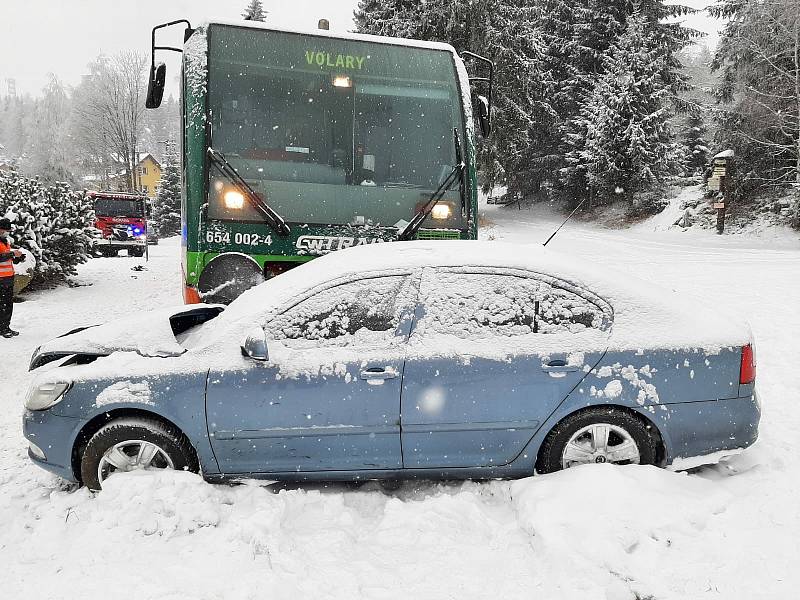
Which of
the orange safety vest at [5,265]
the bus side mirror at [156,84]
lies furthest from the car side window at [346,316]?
the orange safety vest at [5,265]

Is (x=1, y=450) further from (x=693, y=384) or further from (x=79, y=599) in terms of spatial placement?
(x=693, y=384)

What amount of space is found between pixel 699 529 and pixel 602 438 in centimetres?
69

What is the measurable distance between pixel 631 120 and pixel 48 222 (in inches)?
905

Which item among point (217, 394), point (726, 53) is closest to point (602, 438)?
point (217, 394)

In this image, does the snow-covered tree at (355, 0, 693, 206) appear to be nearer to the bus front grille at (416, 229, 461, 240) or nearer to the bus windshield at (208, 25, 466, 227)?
the bus windshield at (208, 25, 466, 227)

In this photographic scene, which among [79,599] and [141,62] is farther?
[141,62]

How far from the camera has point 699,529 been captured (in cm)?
304

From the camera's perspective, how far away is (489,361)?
11.2 feet

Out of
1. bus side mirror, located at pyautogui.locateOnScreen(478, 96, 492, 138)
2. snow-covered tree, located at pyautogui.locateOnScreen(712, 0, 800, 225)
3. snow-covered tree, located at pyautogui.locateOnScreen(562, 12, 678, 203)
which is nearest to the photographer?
bus side mirror, located at pyautogui.locateOnScreen(478, 96, 492, 138)

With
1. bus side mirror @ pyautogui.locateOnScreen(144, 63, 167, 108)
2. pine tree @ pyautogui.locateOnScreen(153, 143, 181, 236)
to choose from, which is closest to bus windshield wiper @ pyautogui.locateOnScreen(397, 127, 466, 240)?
bus side mirror @ pyautogui.locateOnScreen(144, 63, 167, 108)

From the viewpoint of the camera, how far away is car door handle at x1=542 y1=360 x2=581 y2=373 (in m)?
3.41

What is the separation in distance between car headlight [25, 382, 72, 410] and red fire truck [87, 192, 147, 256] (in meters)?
20.2

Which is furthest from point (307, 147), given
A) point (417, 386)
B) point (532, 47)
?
point (532, 47)

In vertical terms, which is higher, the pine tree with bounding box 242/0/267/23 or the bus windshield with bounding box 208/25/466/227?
the pine tree with bounding box 242/0/267/23
